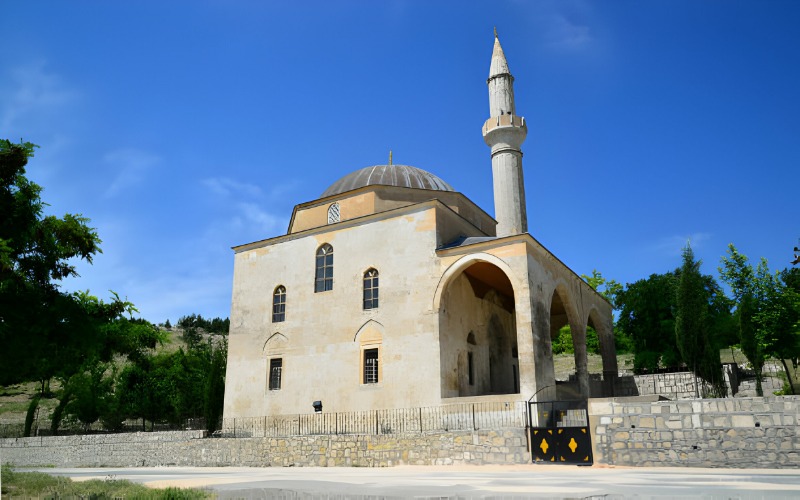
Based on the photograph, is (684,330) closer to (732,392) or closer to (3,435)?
(732,392)

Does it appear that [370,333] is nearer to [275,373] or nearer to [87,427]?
[275,373]

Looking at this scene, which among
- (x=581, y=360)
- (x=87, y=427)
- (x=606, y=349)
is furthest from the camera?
(x=87, y=427)

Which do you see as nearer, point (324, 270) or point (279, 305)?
point (324, 270)

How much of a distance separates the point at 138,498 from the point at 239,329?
1487 centimetres

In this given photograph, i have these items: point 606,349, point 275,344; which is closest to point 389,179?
point 275,344

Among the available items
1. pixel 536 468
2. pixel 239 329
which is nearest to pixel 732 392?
pixel 536 468

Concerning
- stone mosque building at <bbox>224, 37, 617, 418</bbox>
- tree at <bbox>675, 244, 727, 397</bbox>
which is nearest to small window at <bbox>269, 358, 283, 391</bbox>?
stone mosque building at <bbox>224, 37, 617, 418</bbox>

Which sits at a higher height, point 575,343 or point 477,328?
point 477,328

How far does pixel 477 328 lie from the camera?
2047 centimetres

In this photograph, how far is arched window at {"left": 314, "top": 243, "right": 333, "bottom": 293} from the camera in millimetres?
20297

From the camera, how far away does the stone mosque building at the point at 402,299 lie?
683 inches

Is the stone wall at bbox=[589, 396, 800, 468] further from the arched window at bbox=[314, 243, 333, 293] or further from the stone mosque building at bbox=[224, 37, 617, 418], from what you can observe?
the arched window at bbox=[314, 243, 333, 293]

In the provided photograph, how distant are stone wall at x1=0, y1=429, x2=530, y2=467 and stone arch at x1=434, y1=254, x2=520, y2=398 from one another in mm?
2602

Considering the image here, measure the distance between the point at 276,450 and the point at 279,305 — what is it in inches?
228
